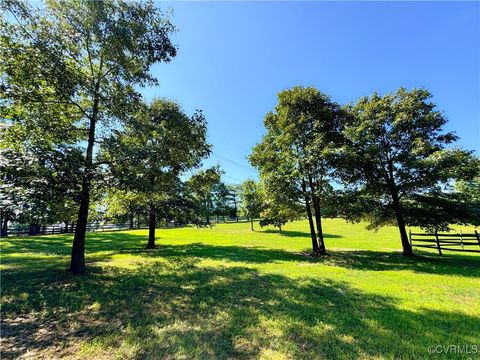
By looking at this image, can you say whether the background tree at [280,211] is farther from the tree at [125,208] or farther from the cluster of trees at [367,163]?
the tree at [125,208]

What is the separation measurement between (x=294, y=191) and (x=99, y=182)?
10193 millimetres

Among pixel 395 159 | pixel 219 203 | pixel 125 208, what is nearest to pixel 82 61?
pixel 125 208

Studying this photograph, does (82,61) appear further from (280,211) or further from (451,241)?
(451,241)

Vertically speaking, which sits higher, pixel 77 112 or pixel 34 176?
pixel 77 112

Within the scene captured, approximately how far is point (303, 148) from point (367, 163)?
3.71m

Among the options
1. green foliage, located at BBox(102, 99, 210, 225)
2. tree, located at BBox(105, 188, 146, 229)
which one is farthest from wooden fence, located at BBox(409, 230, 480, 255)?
tree, located at BBox(105, 188, 146, 229)

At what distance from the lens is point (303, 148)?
1390 cm

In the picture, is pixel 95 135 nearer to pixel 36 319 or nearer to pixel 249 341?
pixel 36 319

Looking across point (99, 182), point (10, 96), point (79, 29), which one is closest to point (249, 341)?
point (99, 182)

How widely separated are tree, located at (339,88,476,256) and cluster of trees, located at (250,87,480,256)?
0.14 feet

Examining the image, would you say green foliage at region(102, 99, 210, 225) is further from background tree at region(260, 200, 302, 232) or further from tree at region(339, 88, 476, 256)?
tree at region(339, 88, 476, 256)

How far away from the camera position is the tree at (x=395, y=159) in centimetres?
1253

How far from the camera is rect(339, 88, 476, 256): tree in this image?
12531 millimetres

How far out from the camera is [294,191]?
1380 centimetres
